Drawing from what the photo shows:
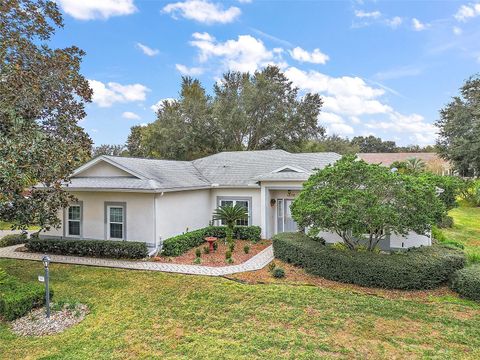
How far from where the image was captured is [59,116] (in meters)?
12.6

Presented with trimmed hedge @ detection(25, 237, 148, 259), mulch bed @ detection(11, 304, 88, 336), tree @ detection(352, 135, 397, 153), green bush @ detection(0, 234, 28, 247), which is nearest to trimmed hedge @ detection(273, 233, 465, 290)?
trimmed hedge @ detection(25, 237, 148, 259)

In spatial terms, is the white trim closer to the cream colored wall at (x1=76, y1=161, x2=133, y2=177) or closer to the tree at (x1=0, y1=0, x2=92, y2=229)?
the cream colored wall at (x1=76, y1=161, x2=133, y2=177)

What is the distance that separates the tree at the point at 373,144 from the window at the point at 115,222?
8069cm

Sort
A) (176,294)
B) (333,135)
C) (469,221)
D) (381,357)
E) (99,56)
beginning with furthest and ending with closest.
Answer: (333,135), (469,221), (99,56), (176,294), (381,357)

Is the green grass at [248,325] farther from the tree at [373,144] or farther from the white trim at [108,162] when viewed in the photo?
the tree at [373,144]

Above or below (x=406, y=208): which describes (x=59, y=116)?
above

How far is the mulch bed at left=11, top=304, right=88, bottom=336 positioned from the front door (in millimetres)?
11606

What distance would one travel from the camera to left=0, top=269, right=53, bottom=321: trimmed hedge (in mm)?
8344

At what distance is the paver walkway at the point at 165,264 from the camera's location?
12.3 m

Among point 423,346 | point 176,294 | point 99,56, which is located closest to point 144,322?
point 176,294

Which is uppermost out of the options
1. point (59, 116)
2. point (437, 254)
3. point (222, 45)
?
point (222, 45)

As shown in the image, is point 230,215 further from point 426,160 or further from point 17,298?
point 426,160

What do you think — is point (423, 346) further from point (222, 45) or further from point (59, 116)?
point (222, 45)

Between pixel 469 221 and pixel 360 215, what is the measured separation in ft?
68.6
